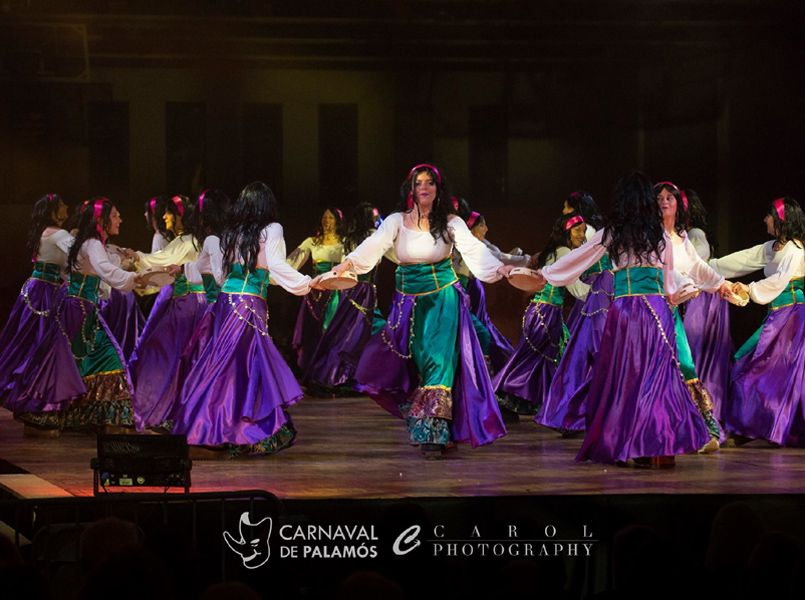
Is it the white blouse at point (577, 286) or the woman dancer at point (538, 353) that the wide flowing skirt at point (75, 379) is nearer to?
the woman dancer at point (538, 353)

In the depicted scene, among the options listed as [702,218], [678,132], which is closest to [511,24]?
[678,132]

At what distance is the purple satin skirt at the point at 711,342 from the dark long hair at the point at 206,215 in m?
2.67

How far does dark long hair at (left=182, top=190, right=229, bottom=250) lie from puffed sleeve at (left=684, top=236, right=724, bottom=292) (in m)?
2.51

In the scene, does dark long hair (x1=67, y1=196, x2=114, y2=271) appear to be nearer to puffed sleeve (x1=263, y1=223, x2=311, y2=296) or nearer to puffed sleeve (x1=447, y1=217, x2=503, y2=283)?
puffed sleeve (x1=263, y1=223, x2=311, y2=296)

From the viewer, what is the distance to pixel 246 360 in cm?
565

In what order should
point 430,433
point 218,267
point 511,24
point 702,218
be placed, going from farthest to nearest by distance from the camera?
point 511,24 < point 702,218 < point 218,267 < point 430,433

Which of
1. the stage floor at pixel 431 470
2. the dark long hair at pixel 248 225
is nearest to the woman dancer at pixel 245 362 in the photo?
the dark long hair at pixel 248 225

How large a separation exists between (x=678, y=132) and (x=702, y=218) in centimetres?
387

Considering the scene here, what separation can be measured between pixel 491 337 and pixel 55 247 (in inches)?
113

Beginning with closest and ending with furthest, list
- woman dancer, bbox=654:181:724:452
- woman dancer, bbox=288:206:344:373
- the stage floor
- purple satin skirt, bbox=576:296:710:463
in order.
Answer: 1. the stage floor
2. purple satin skirt, bbox=576:296:710:463
3. woman dancer, bbox=654:181:724:452
4. woman dancer, bbox=288:206:344:373

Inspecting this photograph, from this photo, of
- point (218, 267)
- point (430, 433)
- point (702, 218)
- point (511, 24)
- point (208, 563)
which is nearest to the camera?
point (208, 563)

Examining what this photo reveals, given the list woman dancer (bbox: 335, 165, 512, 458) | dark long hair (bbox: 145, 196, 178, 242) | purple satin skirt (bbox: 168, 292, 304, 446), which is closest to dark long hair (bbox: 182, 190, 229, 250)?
dark long hair (bbox: 145, 196, 178, 242)

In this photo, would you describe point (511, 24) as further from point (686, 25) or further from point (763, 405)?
point (763, 405)

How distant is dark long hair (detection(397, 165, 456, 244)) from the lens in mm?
5734
